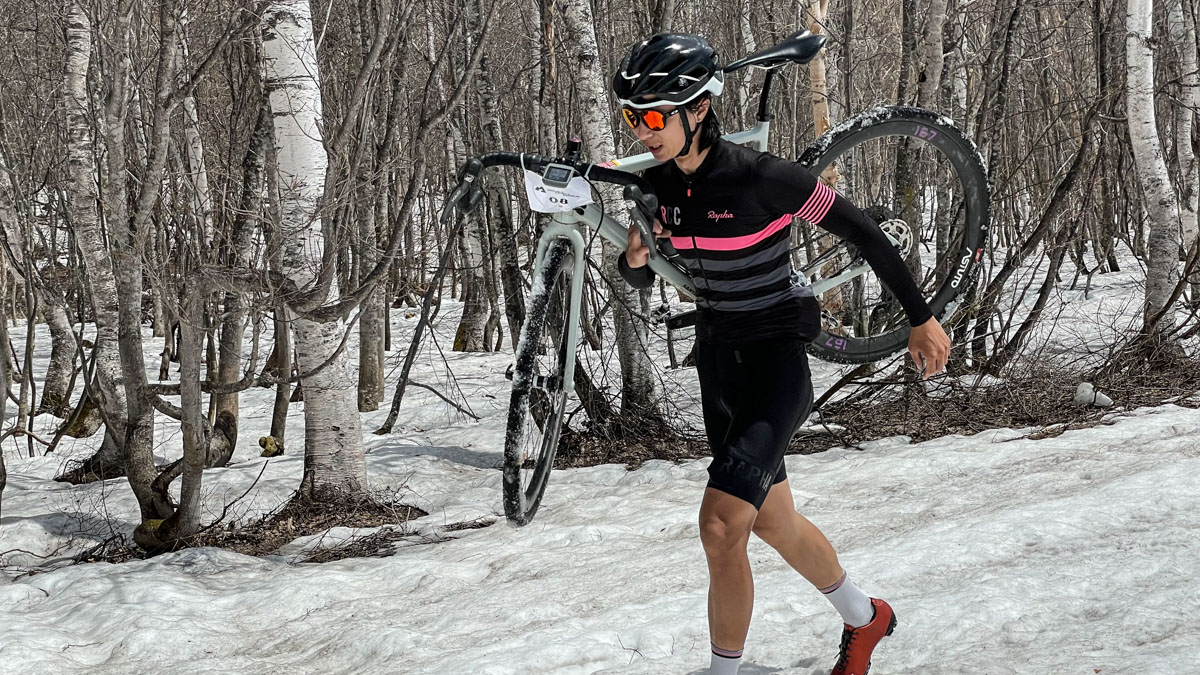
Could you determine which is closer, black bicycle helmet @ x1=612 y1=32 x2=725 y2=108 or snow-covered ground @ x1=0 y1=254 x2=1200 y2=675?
black bicycle helmet @ x1=612 y1=32 x2=725 y2=108

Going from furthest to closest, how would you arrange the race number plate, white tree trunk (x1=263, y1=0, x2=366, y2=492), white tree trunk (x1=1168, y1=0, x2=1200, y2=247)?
white tree trunk (x1=1168, y1=0, x2=1200, y2=247) < white tree trunk (x1=263, y1=0, x2=366, y2=492) < the race number plate

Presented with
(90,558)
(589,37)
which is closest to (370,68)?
(589,37)

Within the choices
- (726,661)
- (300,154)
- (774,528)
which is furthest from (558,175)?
(300,154)

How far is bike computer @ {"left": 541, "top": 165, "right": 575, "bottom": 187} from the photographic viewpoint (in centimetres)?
297

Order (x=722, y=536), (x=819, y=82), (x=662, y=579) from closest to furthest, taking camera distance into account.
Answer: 1. (x=722, y=536)
2. (x=662, y=579)
3. (x=819, y=82)

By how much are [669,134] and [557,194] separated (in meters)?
0.37

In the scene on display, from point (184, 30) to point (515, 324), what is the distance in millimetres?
4434

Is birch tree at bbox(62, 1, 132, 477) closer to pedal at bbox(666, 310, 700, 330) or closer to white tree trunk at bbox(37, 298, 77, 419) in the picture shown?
pedal at bbox(666, 310, 700, 330)

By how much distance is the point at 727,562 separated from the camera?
9.24ft

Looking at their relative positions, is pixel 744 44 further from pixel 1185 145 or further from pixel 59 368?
pixel 59 368

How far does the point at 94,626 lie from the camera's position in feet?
14.9

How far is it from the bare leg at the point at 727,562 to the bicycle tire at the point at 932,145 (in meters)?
1.16

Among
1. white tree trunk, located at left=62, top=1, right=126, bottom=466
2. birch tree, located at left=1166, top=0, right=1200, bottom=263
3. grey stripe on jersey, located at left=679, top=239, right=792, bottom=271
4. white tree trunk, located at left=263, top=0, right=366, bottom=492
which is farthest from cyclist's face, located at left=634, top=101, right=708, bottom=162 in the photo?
birch tree, located at left=1166, top=0, right=1200, bottom=263

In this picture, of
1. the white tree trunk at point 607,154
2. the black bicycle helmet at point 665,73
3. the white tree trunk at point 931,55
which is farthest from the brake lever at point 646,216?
the white tree trunk at point 931,55
